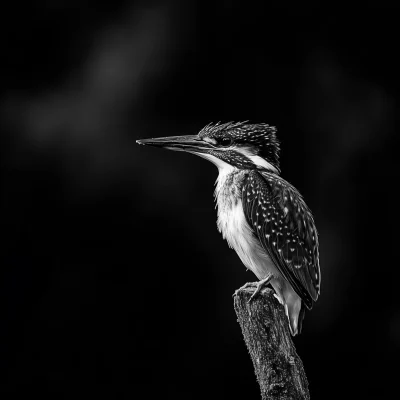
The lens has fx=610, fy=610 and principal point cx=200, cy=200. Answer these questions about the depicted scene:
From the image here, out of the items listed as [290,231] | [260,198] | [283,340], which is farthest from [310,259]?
[283,340]

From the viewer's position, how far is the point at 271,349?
2891 mm

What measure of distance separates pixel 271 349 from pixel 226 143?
1.32 m

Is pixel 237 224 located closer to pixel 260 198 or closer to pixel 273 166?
pixel 260 198

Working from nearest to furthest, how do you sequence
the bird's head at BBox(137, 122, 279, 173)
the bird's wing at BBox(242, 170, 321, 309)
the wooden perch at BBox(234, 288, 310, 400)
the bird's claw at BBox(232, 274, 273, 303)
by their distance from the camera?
the wooden perch at BBox(234, 288, 310, 400)
the bird's claw at BBox(232, 274, 273, 303)
the bird's wing at BBox(242, 170, 321, 309)
the bird's head at BBox(137, 122, 279, 173)

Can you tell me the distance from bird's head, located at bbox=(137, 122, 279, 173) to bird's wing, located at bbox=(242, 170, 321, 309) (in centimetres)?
19

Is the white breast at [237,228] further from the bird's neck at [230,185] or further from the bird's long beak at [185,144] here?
the bird's long beak at [185,144]

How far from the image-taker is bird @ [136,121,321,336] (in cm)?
338

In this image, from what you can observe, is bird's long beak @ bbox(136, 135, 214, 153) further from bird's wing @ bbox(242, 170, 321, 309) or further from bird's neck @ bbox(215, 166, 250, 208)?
bird's wing @ bbox(242, 170, 321, 309)

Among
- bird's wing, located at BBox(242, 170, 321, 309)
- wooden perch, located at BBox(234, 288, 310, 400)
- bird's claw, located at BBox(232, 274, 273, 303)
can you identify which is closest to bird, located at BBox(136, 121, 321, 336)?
bird's wing, located at BBox(242, 170, 321, 309)

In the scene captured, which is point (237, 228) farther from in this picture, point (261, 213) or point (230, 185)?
point (230, 185)

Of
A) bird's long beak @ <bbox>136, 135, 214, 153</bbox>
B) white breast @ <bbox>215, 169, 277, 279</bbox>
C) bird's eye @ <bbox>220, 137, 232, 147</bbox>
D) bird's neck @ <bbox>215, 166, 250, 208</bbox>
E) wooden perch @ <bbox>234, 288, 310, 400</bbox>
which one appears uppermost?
bird's long beak @ <bbox>136, 135, 214, 153</bbox>

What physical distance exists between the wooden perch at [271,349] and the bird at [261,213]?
0.30 m

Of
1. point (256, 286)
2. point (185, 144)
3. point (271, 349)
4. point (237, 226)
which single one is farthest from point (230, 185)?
point (271, 349)

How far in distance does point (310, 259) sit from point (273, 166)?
660 mm
